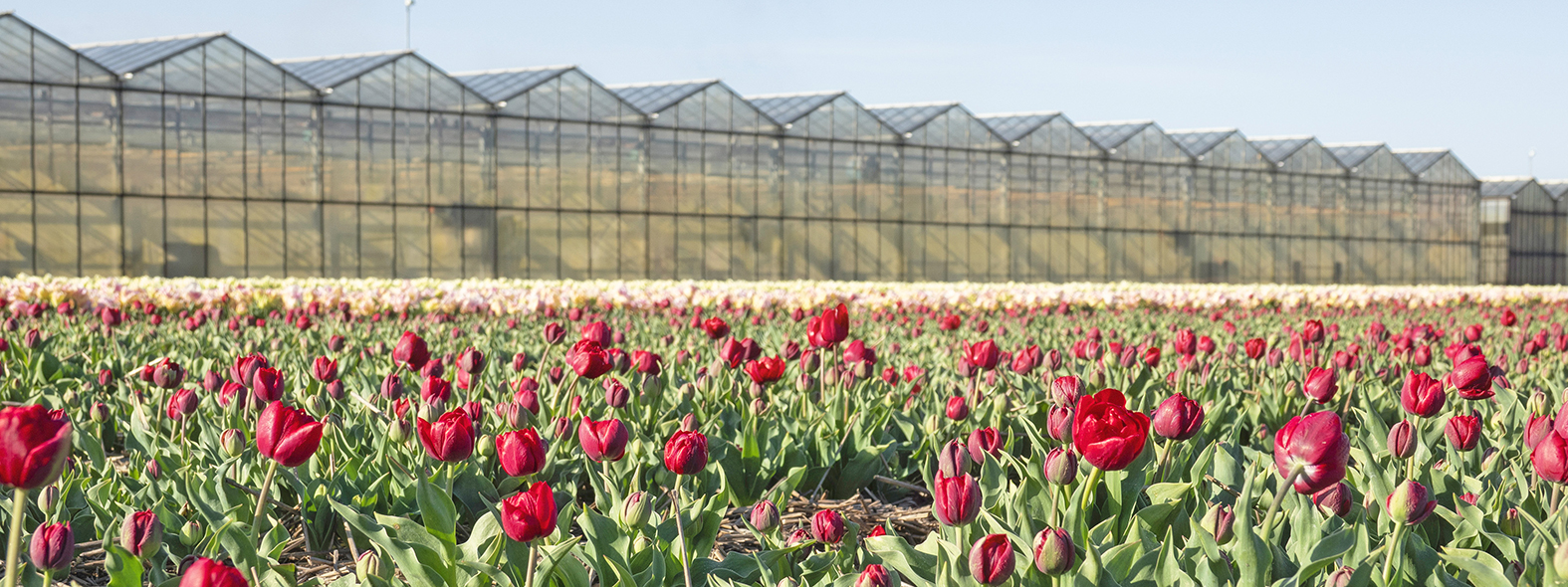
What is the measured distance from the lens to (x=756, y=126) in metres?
22.3

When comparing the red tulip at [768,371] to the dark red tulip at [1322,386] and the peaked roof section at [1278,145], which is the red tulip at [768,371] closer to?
the dark red tulip at [1322,386]

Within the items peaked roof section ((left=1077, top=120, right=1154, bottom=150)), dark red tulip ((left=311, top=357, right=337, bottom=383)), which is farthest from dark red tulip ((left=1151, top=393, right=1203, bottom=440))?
peaked roof section ((left=1077, top=120, right=1154, bottom=150))

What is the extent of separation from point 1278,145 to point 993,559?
31.7 m

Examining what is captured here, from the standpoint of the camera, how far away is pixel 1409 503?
1.51 meters

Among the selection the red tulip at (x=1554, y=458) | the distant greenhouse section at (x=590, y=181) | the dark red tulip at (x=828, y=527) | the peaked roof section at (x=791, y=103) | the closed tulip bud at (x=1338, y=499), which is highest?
the peaked roof section at (x=791, y=103)

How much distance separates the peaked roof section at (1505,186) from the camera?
127ft

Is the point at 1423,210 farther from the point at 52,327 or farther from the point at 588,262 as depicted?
the point at 52,327

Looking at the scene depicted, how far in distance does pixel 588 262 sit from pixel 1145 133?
14434 millimetres

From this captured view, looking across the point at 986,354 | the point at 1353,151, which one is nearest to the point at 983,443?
the point at 986,354

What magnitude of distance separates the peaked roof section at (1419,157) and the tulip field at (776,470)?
1230 inches

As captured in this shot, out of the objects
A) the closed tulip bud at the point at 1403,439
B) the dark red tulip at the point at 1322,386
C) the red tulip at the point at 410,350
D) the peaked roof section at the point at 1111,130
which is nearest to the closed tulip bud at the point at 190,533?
the red tulip at the point at 410,350

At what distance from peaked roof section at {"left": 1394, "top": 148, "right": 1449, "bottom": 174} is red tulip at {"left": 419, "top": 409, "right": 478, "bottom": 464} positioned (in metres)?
35.3

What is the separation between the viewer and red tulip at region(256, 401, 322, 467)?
1561 mm

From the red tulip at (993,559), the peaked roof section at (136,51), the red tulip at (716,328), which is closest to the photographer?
the red tulip at (993,559)
